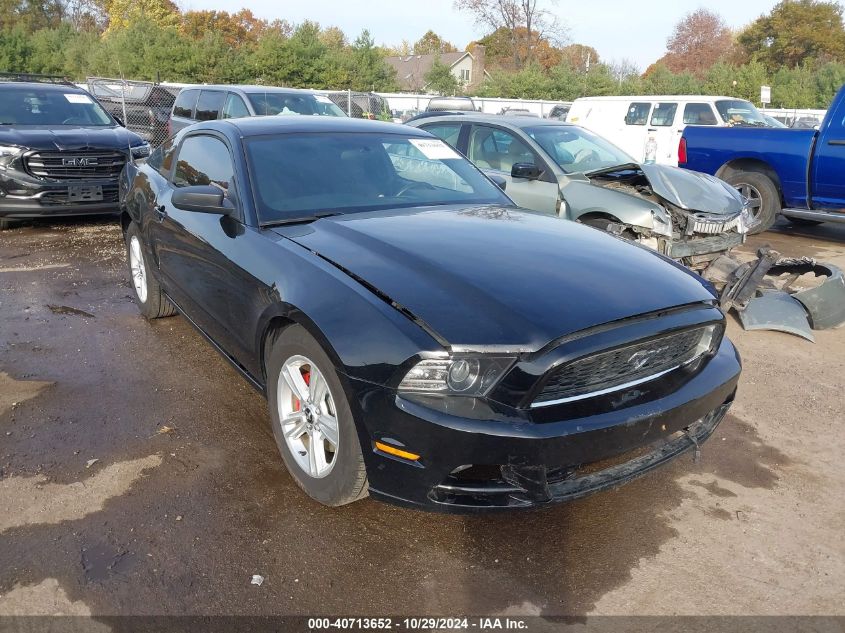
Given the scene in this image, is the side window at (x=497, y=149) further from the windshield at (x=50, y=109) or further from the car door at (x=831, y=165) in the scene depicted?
the windshield at (x=50, y=109)

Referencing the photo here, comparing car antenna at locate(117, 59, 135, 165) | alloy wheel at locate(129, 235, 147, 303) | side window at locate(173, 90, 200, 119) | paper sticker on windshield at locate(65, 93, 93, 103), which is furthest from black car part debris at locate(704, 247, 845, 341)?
side window at locate(173, 90, 200, 119)

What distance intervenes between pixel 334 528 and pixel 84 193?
7.38 metres

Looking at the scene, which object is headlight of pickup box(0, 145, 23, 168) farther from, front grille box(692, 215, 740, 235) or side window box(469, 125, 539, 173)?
front grille box(692, 215, 740, 235)

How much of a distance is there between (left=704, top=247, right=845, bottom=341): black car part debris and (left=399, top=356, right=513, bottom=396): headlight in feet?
12.1

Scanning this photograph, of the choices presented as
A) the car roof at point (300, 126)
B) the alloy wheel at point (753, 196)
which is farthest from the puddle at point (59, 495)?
the alloy wheel at point (753, 196)

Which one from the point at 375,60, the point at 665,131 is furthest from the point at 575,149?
the point at 375,60

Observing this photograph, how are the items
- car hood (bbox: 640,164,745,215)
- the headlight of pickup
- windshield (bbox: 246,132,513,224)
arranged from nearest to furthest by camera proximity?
windshield (bbox: 246,132,513,224) → car hood (bbox: 640,164,745,215) → the headlight of pickup

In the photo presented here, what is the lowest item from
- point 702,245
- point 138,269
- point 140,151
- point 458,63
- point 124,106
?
point 138,269

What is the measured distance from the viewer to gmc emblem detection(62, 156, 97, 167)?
8.59 m

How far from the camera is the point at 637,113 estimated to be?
51.3 feet

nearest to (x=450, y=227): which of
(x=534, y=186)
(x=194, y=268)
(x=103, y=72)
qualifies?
(x=194, y=268)

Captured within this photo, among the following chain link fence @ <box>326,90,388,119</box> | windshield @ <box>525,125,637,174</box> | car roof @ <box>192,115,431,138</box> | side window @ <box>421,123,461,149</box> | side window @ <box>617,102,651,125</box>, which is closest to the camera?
car roof @ <box>192,115,431,138</box>

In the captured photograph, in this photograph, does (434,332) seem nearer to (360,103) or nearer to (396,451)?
(396,451)

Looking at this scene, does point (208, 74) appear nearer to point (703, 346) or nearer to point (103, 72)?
point (103, 72)
